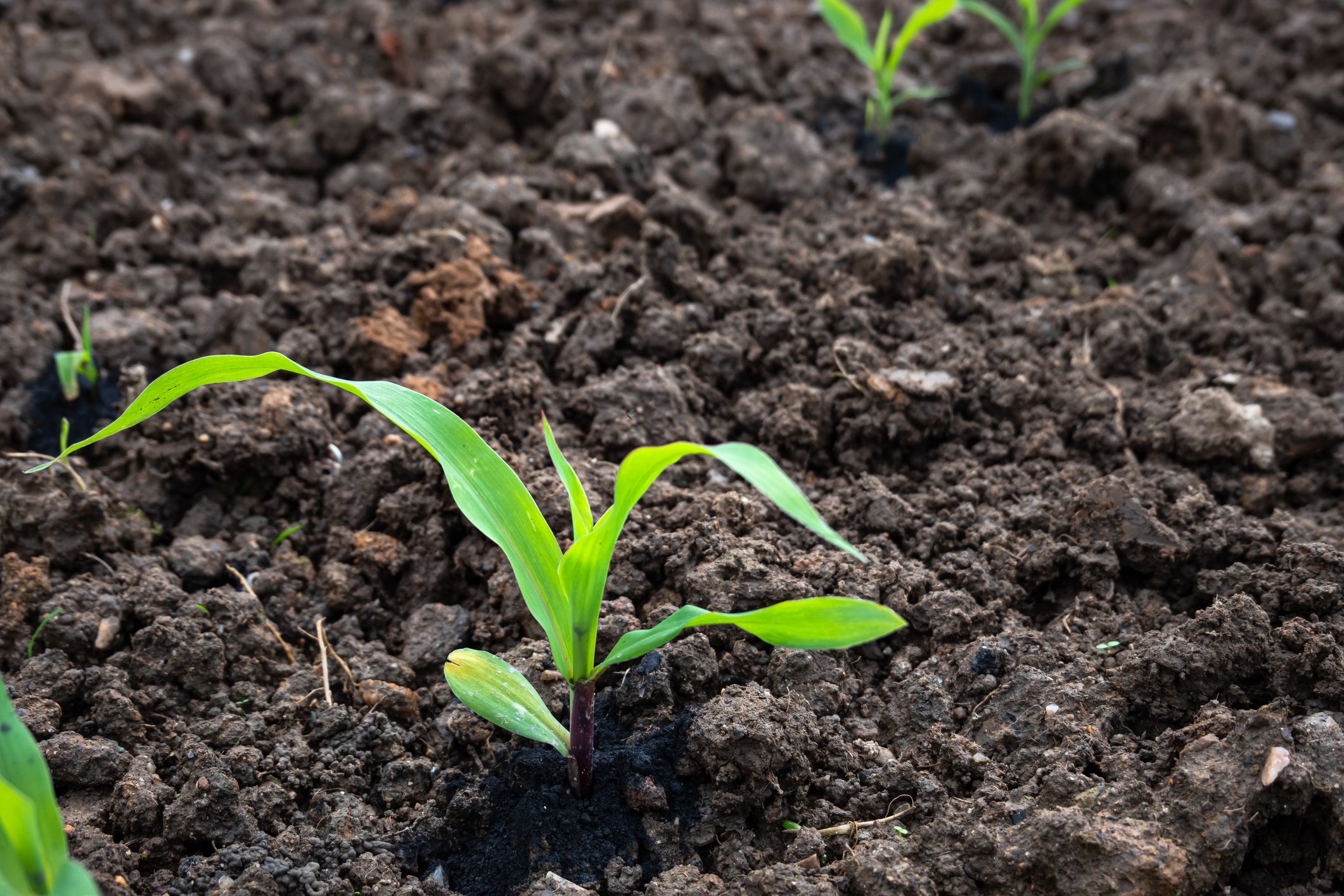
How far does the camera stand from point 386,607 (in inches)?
72.6

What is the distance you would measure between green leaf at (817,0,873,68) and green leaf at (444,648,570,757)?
211 centimetres

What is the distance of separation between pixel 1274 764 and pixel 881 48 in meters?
2.11

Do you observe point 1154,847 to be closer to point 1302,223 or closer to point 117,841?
point 117,841

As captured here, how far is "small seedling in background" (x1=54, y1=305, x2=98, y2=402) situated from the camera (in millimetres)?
2166

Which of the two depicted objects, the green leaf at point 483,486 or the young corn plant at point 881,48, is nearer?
the green leaf at point 483,486

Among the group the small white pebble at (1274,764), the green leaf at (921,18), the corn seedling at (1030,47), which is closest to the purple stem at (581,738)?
the small white pebble at (1274,764)

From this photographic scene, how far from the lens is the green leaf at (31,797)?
106cm

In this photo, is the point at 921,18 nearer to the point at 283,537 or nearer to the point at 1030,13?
the point at 1030,13

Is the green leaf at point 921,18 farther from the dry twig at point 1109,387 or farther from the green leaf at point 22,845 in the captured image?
the green leaf at point 22,845

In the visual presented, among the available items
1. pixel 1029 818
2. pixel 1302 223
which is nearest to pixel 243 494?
pixel 1029 818

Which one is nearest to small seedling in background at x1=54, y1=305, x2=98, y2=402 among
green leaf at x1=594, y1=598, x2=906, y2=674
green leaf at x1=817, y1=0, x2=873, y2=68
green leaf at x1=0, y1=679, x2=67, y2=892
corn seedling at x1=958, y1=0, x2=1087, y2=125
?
green leaf at x1=0, y1=679, x2=67, y2=892

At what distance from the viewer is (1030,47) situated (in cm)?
293

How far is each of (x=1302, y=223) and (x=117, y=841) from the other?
9.42ft

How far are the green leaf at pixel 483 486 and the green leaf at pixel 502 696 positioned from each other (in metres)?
0.09
